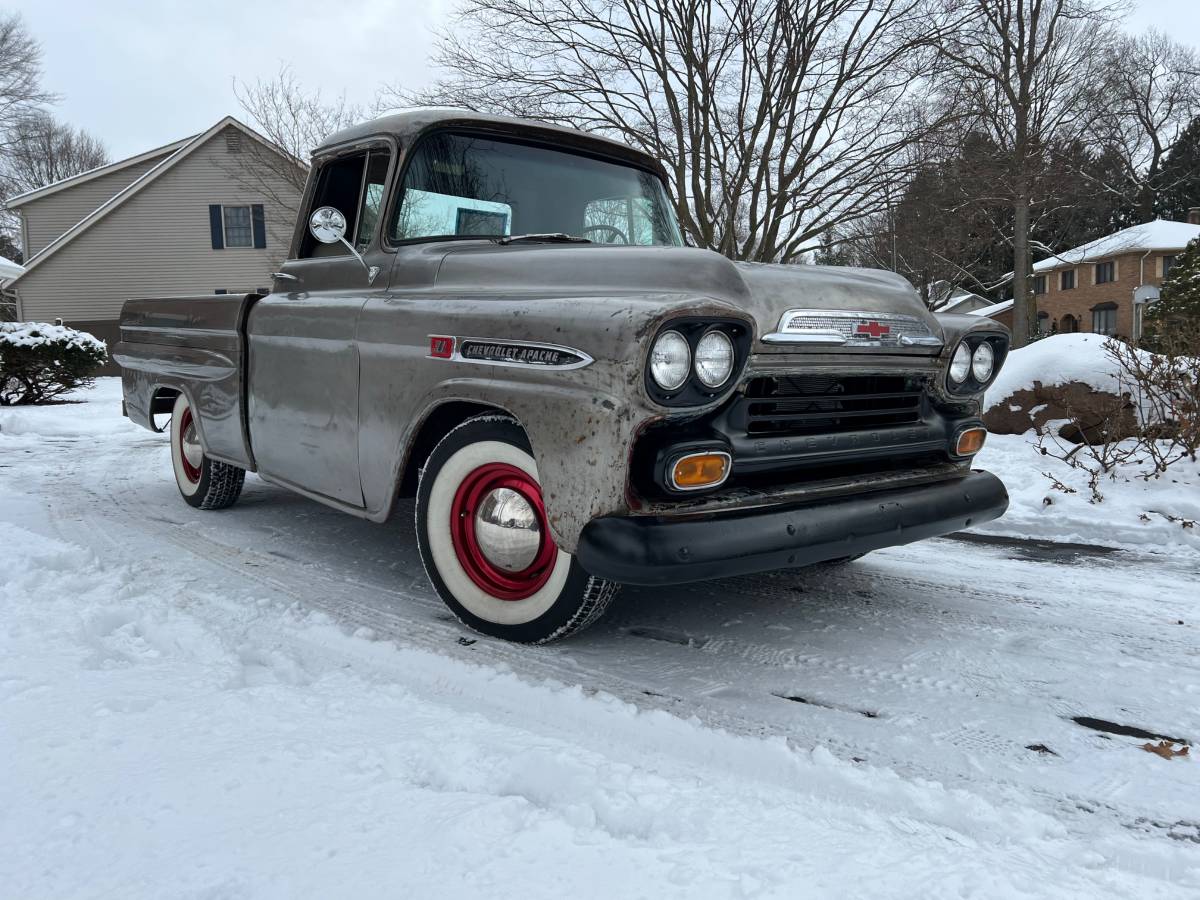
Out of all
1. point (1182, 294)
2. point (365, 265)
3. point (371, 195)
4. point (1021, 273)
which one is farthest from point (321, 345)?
point (1182, 294)

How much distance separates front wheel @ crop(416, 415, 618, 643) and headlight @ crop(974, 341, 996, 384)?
1.85 m

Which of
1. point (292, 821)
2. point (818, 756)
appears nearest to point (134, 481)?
point (292, 821)

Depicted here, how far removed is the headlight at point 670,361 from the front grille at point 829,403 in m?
0.33

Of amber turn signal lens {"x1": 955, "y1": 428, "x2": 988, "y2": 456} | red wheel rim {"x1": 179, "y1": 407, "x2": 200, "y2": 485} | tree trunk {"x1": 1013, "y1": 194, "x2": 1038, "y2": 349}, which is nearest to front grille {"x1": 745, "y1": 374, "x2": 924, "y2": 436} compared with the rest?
amber turn signal lens {"x1": 955, "y1": 428, "x2": 988, "y2": 456}

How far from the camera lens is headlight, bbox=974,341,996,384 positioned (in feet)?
12.1

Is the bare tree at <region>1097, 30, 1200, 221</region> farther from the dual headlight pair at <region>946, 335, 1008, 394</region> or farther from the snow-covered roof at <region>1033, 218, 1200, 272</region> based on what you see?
the dual headlight pair at <region>946, 335, 1008, 394</region>

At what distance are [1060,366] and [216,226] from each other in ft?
82.7

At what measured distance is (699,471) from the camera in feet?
9.00

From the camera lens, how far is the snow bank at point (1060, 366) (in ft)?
24.0

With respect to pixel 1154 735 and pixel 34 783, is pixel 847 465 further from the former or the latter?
pixel 34 783

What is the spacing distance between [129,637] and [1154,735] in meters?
3.34

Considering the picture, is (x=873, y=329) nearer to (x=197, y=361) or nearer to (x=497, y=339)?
(x=497, y=339)

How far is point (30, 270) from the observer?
85.7 ft

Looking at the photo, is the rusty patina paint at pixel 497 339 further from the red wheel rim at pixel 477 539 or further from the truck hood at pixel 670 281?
the red wheel rim at pixel 477 539
